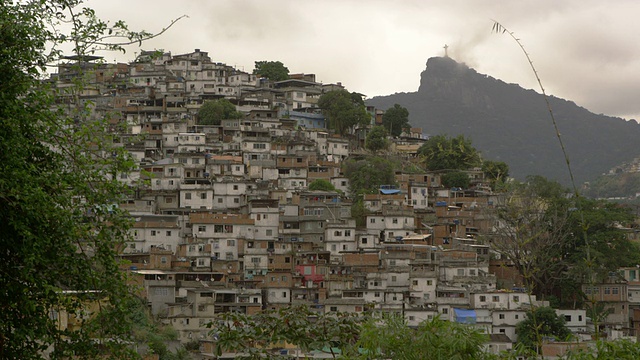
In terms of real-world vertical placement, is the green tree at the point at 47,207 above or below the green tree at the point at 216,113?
below

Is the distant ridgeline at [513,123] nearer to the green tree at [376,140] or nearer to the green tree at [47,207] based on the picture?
the green tree at [376,140]

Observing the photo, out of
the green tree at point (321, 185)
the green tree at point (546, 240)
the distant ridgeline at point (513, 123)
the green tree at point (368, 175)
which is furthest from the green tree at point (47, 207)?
the distant ridgeline at point (513, 123)

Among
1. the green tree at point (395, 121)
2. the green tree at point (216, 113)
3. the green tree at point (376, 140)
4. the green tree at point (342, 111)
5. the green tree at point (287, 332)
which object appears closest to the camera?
the green tree at point (287, 332)

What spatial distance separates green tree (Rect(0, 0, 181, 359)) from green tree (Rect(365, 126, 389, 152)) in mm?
43240

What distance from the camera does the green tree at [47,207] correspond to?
8188mm

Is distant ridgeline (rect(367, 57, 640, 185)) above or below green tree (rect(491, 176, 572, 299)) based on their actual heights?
above

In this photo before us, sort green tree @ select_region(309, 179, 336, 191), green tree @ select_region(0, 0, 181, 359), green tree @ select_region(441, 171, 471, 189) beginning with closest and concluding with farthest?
green tree @ select_region(0, 0, 181, 359)
green tree @ select_region(309, 179, 336, 191)
green tree @ select_region(441, 171, 471, 189)

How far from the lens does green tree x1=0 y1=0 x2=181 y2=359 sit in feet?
26.9

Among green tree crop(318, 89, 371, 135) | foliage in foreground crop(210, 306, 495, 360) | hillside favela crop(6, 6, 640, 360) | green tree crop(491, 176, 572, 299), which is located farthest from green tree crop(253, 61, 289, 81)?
foliage in foreground crop(210, 306, 495, 360)

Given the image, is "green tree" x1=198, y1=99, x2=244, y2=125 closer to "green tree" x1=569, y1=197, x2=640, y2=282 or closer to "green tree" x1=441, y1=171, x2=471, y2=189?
"green tree" x1=441, y1=171, x2=471, y2=189

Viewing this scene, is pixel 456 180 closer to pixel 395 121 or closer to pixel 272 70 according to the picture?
pixel 395 121

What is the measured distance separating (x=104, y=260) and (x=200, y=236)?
2839 centimetres

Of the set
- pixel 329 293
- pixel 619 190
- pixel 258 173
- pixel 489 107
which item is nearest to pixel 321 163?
pixel 258 173

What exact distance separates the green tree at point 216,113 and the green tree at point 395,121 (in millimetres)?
11785
